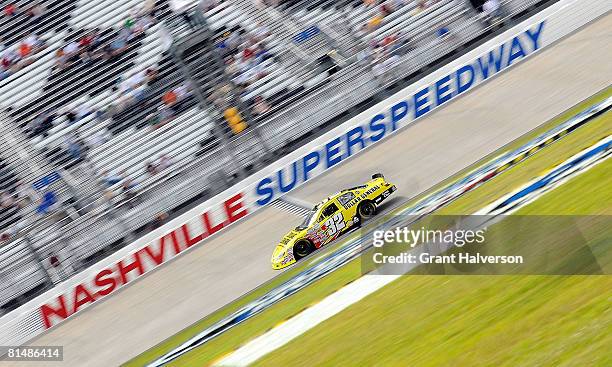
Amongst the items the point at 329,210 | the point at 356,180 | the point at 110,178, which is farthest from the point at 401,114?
the point at 110,178

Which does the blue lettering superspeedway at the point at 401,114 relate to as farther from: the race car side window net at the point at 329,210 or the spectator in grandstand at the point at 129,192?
the spectator in grandstand at the point at 129,192

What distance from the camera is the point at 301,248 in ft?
54.3

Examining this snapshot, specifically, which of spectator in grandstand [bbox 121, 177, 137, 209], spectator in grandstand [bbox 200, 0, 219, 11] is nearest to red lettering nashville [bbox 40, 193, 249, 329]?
spectator in grandstand [bbox 121, 177, 137, 209]

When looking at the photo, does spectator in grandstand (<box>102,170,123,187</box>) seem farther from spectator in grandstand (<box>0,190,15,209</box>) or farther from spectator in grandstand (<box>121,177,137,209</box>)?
spectator in grandstand (<box>0,190,15,209</box>)

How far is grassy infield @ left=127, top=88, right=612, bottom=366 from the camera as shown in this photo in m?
11.0

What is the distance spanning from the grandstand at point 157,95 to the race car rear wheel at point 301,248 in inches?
104

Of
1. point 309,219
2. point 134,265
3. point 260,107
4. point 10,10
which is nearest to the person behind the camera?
point 309,219

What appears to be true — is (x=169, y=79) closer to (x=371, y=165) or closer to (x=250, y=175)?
(x=250, y=175)

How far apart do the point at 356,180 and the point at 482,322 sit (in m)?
7.22

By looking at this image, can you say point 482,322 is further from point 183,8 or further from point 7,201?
point 183,8

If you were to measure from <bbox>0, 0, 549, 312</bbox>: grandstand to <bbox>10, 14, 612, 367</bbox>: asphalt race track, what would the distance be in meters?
0.98

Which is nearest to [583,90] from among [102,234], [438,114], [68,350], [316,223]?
[438,114]

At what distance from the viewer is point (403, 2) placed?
20.3m

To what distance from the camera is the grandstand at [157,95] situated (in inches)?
699
